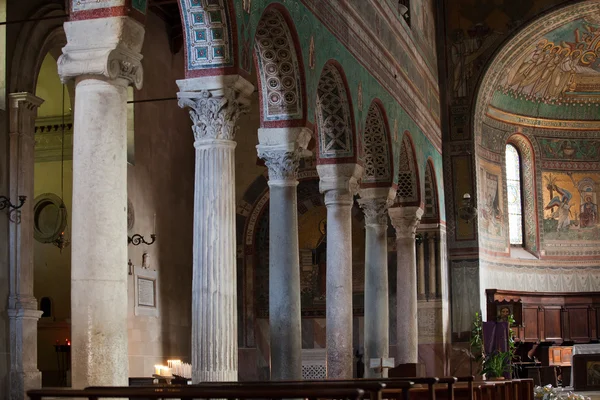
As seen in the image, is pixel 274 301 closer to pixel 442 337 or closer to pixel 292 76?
pixel 292 76

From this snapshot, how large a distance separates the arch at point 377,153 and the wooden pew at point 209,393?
46.6ft

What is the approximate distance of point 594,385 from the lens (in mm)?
26219

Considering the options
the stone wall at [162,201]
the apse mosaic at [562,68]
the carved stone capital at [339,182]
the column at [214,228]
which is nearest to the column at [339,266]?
the carved stone capital at [339,182]

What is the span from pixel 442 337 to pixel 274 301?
13.0 m

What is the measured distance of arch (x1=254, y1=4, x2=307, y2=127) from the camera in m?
14.5

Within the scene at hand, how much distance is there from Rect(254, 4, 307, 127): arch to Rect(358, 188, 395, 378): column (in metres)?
6.17

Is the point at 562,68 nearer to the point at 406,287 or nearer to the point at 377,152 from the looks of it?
the point at 406,287

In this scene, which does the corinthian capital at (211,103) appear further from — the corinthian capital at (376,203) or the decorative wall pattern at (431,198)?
the decorative wall pattern at (431,198)

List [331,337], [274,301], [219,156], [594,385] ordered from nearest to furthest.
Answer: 1. [219,156]
2. [274,301]
3. [331,337]
4. [594,385]

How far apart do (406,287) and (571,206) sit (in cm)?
1103

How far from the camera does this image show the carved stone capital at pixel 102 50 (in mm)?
9586

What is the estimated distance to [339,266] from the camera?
17172 millimetres

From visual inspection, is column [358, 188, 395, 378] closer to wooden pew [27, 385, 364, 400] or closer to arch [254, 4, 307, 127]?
arch [254, 4, 307, 127]

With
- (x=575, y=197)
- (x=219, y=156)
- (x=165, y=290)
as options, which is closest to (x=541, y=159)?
(x=575, y=197)
